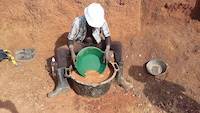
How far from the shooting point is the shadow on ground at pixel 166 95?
16.9 feet

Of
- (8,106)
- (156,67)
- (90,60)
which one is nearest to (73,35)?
(90,60)

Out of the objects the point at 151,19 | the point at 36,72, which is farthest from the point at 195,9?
the point at 36,72

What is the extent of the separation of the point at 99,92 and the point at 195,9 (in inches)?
96.7

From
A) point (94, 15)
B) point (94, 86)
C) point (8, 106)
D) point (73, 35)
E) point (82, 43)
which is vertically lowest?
point (8, 106)

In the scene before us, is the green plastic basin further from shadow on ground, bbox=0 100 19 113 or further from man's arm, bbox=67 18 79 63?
shadow on ground, bbox=0 100 19 113

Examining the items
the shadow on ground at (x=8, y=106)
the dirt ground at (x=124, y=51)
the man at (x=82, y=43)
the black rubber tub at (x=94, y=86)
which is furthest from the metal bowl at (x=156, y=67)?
the shadow on ground at (x=8, y=106)

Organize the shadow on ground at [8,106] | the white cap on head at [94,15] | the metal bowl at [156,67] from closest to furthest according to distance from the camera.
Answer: the white cap on head at [94,15], the shadow on ground at [8,106], the metal bowl at [156,67]

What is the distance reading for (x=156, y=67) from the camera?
19.0 ft

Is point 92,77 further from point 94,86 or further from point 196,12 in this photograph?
point 196,12

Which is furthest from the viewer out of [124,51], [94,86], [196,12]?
[196,12]

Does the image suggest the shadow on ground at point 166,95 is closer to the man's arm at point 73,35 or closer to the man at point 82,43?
the man at point 82,43

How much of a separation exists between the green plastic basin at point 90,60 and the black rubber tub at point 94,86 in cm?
16

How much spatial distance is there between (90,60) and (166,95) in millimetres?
1309

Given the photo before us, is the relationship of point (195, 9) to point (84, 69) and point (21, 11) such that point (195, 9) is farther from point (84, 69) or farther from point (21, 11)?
point (21, 11)
